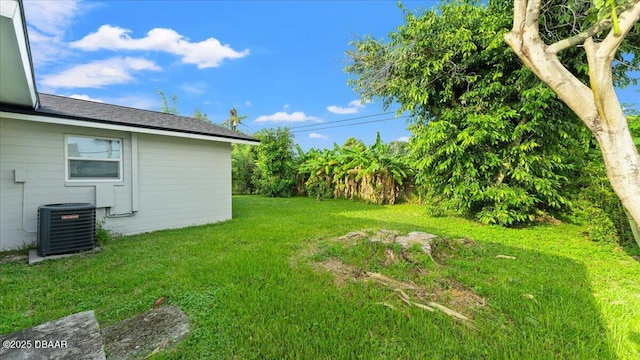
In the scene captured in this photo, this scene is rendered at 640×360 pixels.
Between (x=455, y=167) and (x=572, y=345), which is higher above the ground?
(x=455, y=167)

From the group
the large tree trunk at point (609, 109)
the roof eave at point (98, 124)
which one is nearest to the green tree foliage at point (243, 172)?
the roof eave at point (98, 124)

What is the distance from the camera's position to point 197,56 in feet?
46.3

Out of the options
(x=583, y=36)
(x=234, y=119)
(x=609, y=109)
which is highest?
(x=234, y=119)

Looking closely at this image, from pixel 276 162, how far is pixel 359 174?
17.6 feet

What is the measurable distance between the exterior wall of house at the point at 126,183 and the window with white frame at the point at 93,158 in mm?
104

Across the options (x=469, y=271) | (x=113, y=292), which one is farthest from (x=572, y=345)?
(x=113, y=292)

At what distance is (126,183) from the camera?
20.0 ft

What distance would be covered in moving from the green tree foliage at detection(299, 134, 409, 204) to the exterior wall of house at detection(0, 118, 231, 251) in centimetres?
605

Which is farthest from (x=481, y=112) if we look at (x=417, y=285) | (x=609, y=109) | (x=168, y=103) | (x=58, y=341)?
(x=168, y=103)

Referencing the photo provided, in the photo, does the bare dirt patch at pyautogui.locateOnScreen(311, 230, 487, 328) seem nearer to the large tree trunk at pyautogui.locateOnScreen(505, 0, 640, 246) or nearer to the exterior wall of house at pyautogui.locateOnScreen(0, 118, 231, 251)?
the large tree trunk at pyautogui.locateOnScreen(505, 0, 640, 246)

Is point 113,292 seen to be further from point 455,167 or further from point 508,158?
point 508,158

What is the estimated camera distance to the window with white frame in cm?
544

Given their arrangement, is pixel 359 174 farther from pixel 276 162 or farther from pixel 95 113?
pixel 95 113

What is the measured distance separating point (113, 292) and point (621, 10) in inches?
238
